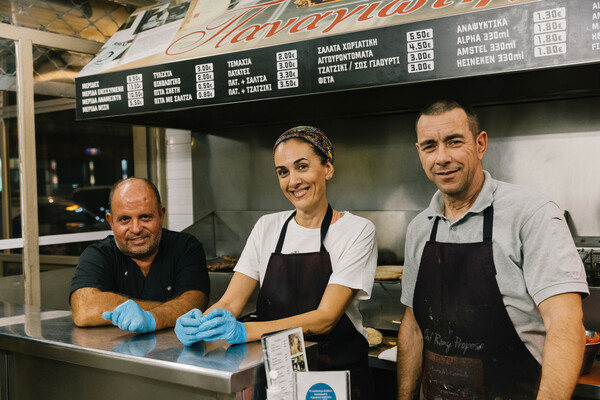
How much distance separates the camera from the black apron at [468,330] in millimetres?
1617

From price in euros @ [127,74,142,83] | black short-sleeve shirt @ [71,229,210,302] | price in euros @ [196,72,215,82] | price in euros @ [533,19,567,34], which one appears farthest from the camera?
price in euros @ [127,74,142,83]

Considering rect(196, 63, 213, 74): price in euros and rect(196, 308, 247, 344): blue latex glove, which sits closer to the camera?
rect(196, 308, 247, 344): blue latex glove

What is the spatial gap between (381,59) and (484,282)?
1142 mm

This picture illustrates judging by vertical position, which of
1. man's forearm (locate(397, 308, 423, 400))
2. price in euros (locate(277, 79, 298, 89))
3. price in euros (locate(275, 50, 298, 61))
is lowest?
man's forearm (locate(397, 308, 423, 400))

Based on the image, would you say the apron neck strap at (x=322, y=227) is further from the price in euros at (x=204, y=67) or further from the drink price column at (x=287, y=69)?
the price in euros at (x=204, y=67)

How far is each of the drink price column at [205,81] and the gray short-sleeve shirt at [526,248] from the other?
1568 millimetres

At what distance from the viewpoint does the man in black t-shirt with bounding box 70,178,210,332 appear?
6.60 ft

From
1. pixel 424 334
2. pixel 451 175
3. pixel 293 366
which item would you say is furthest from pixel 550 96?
pixel 293 366

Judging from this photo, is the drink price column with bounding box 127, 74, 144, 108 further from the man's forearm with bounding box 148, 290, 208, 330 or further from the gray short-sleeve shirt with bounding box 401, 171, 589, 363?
the gray short-sleeve shirt with bounding box 401, 171, 589, 363

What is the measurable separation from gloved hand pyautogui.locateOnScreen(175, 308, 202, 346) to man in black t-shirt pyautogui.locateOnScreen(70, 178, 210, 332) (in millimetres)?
421

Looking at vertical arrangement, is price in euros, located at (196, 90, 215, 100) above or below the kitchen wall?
above

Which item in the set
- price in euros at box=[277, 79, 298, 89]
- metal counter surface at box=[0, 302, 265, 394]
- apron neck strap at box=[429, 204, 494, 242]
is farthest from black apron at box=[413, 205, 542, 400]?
price in euros at box=[277, 79, 298, 89]

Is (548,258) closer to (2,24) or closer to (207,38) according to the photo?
(207,38)

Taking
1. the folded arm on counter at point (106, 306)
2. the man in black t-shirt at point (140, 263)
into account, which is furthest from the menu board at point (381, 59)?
the folded arm on counter at point (106, 306)
